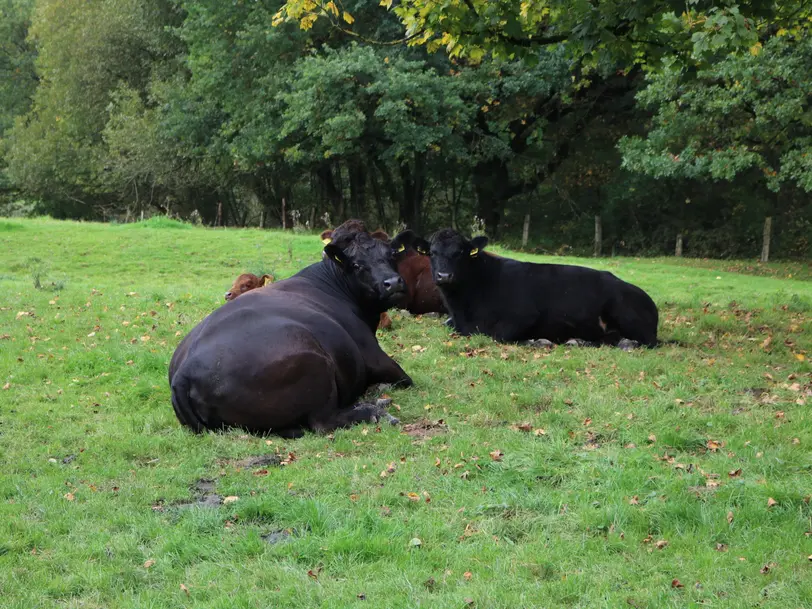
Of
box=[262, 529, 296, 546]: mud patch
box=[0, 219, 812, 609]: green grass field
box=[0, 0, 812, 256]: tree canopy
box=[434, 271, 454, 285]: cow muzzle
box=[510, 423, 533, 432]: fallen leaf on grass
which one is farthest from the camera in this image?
box=[0, 0, 812, 256]: tree canopy

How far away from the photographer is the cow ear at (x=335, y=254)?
29.8 feet

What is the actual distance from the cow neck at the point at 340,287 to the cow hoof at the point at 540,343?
9.79ft

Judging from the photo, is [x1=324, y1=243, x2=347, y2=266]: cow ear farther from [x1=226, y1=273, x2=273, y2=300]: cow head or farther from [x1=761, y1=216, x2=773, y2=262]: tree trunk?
[x1=761, y1=216, x2=773, y2=262]: tree trunk

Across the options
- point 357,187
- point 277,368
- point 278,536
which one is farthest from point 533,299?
point 357,187

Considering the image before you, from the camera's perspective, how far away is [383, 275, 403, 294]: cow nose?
884 centimetres

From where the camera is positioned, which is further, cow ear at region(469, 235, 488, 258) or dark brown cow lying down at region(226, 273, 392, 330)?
dark brown cow lying down at region(226, 273, 392, 330)

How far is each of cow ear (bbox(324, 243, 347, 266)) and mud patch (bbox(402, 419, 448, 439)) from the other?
7.98 feet

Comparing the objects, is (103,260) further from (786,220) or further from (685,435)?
(786,220)

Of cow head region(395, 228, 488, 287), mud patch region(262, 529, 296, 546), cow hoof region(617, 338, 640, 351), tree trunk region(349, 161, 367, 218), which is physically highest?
tree trunk region(349, 161, 367, 218)

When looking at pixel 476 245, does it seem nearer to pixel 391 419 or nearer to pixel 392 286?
pixel 392 286

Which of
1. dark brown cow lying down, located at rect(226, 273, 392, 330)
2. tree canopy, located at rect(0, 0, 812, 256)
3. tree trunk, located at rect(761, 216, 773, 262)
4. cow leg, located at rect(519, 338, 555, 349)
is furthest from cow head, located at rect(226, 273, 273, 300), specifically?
tree trunk, located at rect(761, 216, 773, 262)

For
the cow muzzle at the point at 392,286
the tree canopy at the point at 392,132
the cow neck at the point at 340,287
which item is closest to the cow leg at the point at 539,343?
the cow neck at the point at 340,287

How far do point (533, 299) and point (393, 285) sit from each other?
11.6 ft

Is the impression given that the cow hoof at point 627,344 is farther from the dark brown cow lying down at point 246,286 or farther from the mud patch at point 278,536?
the mud patch at point 278,536
